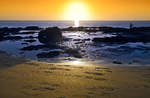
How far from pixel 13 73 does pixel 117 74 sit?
4.57m

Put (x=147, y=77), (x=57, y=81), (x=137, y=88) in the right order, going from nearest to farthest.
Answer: (x=137, y=88) → (x=57, y=81) → (x=147, y=77)

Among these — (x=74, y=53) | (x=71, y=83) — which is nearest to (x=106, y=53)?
(x=74, y=53)

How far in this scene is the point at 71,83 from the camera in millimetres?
7840

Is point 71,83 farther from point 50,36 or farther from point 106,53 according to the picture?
point 50,36

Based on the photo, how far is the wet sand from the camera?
6.72m

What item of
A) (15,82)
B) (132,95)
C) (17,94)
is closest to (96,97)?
(132,95)

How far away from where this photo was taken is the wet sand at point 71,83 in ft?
22.1

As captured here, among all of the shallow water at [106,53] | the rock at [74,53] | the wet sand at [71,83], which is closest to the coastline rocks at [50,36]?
the shallow water at [106,53]

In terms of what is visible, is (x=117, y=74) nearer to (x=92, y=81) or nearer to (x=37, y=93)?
(x=92, y=81)

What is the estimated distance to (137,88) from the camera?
7.35 meters

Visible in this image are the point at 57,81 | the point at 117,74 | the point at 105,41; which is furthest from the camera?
the point at 105,41

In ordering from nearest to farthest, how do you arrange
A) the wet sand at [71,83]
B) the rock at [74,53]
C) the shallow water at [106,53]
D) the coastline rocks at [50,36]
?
the wet sand at [71,83] < the shallow water at [106,53] < the rock at [74,53] < the coastline rocks at [50,36]

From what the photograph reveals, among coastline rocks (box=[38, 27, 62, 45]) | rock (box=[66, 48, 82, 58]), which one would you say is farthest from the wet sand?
coastline rocks (box=[38, 27, 62, 45])

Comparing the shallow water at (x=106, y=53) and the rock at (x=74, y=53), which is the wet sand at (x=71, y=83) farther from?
the rock at (x=74, y=53)
